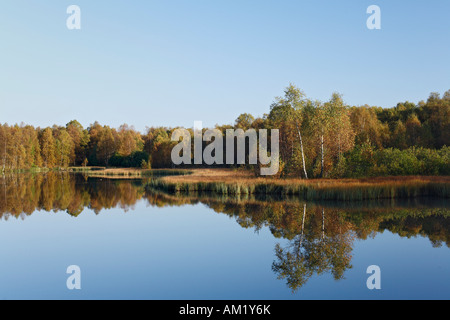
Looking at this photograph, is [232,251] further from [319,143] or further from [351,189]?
[319,143]

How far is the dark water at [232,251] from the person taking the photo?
845cm

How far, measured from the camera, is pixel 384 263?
33.9 ft

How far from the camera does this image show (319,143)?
35000 mm

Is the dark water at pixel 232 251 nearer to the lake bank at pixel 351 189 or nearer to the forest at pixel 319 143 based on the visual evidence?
the lake bank at pixel 351 189

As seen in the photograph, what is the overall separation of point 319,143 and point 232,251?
25279mm

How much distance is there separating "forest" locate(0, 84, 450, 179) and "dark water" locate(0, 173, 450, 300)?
10520 millimetres

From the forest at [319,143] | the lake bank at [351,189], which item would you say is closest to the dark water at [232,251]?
the lake bank at [351,189]

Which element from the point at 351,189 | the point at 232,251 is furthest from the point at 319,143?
the point at 232,251

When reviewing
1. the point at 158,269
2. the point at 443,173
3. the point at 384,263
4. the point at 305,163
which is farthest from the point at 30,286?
the point at 443,173

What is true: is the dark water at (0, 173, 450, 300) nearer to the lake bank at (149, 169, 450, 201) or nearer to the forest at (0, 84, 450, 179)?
the lake bank at (149, 169, 450, 201)

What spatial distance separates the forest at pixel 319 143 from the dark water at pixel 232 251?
1052 centimetres

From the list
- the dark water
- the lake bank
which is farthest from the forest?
the dark water

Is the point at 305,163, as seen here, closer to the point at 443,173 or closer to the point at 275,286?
the point at 443,173
